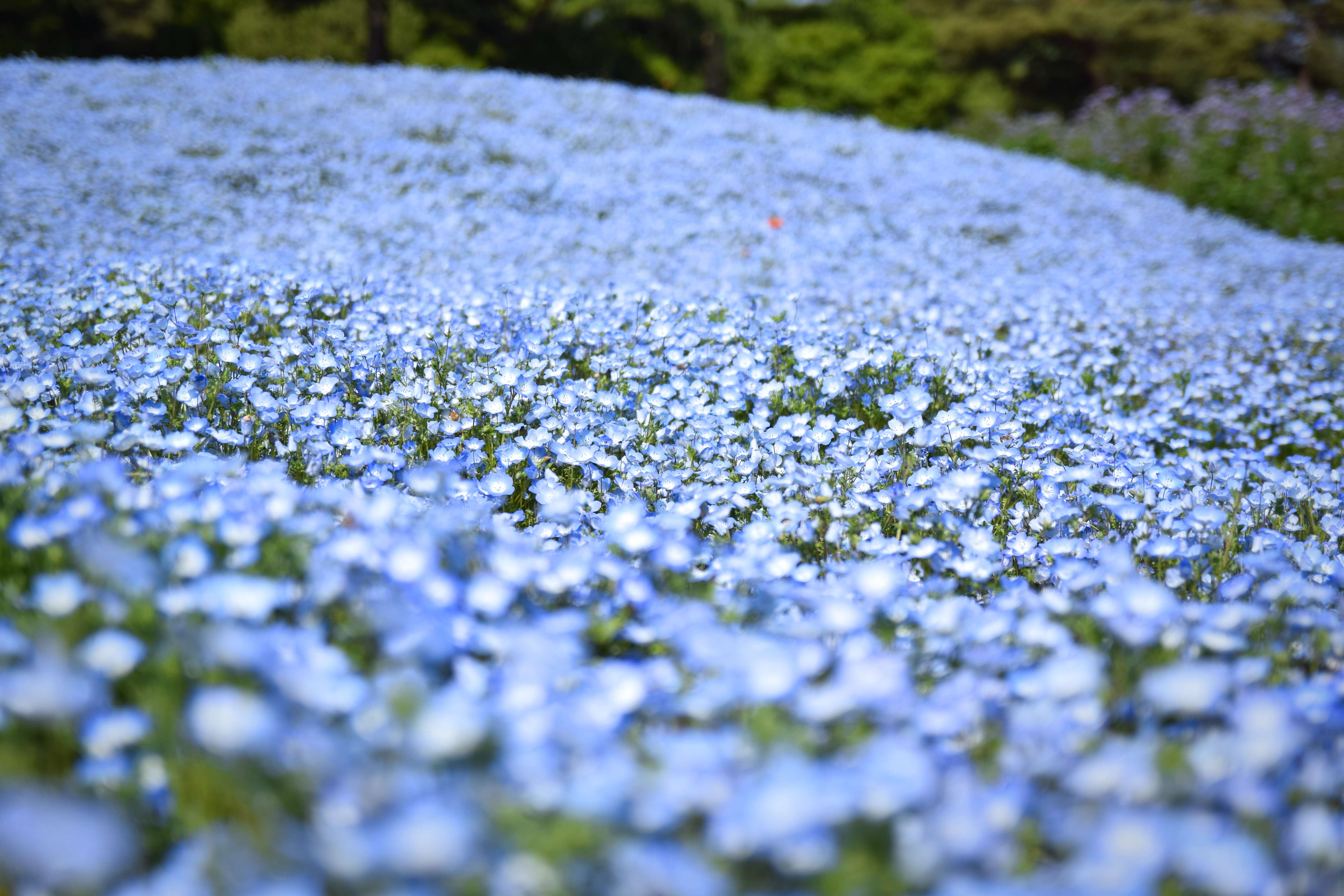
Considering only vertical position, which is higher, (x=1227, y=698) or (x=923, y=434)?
(x=923, y=434)

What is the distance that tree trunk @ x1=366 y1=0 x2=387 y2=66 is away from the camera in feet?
51.9

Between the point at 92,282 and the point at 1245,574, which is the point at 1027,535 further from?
the point at 92,282

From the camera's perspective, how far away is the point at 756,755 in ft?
3.88

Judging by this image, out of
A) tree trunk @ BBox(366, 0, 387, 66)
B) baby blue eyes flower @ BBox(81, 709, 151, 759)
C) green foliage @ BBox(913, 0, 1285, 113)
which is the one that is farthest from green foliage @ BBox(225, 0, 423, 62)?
baby blue eyes flower @ BBox(81, 709, 151, 759)

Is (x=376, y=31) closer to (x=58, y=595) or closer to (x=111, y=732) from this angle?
(x=58, y=595)

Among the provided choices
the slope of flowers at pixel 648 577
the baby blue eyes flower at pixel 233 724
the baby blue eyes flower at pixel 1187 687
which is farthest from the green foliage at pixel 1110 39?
the baby blue eyes flower at pixel 233 724

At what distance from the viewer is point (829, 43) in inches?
848

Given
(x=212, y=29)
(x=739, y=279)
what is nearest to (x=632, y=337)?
(x=739, y=279)

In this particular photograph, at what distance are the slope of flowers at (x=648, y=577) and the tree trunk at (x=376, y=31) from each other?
1135 centimetres

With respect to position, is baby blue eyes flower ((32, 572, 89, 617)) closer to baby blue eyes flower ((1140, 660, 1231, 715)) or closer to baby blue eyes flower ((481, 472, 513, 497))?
baby blue eyes flower ((481, 472, 513, 497))

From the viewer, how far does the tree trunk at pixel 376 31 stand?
1580 cm

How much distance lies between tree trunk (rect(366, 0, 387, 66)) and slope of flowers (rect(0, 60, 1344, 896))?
1135cm

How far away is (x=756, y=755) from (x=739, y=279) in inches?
210

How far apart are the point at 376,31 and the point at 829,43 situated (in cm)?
1217
